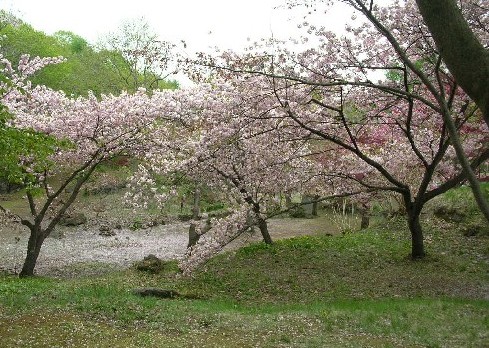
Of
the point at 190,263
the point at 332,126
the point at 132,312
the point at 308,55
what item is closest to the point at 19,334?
the point at 132,312

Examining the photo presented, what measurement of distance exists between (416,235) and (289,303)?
5.02m

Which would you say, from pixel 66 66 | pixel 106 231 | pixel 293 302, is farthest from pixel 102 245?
pixel 66 66

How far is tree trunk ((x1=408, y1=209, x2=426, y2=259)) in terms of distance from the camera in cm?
1382

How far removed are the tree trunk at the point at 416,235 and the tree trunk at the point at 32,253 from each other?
36.9ft

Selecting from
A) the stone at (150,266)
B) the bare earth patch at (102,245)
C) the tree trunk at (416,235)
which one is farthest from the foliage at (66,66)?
the tree trunk at (416,235)

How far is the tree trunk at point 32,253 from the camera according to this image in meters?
15.1

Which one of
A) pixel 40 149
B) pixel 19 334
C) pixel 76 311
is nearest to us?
pixel 19 334

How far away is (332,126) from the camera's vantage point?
43.2 feet

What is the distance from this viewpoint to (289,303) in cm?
1141

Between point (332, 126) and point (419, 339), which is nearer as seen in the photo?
point (419, 339)

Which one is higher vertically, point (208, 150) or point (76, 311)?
point (208, 150)

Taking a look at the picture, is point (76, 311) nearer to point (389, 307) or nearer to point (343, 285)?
point (389, 307)

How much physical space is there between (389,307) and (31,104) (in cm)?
1396

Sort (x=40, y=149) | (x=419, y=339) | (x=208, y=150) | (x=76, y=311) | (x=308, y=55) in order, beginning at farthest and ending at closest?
1. (x=208, y=150)
2. (x=308, y=55)
3. (x=40, y=149)
4. (x=76, y=311)
5. (x=419, y=339)
